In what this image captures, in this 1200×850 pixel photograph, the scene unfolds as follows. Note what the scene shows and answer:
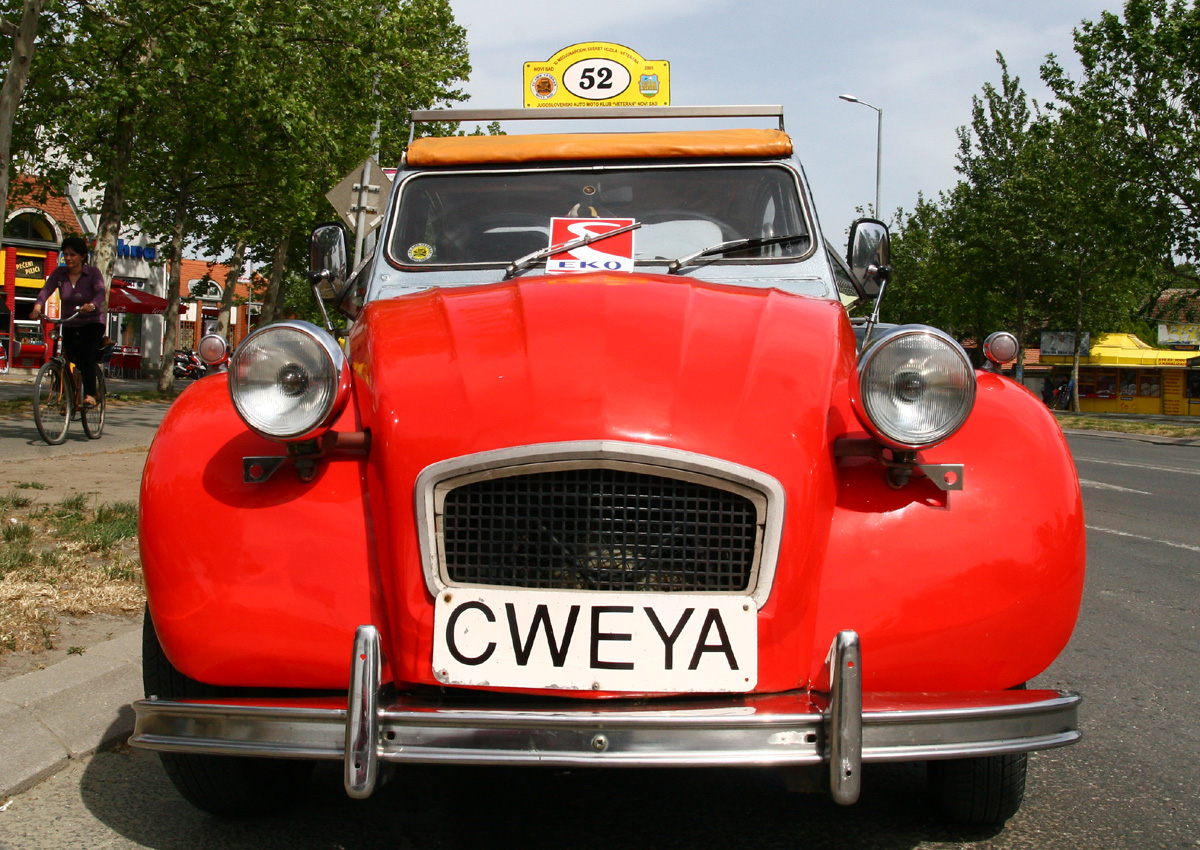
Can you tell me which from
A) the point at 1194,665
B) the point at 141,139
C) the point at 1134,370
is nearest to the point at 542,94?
the point at 1194,665

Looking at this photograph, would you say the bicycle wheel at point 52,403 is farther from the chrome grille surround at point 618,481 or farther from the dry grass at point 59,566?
the chrome grille surround at point 618,481

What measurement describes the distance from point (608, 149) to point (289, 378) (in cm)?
199

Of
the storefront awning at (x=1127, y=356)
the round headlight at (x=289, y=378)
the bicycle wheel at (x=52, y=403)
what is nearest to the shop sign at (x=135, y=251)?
the bicycle wheel at (x=52, y=403)

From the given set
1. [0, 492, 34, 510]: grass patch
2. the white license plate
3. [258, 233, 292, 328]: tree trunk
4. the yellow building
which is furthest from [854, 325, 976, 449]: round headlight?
the yellow building

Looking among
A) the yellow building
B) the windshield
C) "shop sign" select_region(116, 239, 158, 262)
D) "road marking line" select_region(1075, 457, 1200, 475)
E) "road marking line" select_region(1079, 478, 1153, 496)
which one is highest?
"shop sign" select_region(116, 239, 158, 262)

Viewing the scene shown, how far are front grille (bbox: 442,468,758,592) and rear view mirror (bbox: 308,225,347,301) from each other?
212 cm

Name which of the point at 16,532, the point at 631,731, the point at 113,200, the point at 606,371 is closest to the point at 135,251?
the point at 113,200

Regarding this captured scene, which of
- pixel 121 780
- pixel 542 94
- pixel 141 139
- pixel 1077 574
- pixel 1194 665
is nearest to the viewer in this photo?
pixel 1077 574

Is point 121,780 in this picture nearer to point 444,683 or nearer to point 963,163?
point 444,683

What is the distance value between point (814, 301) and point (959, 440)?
1.80 feet

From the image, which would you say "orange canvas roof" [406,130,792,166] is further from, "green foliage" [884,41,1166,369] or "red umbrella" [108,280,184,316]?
"green foliage" [884,41,1166,369]

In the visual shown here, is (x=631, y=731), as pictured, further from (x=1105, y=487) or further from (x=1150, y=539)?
(x=1105, y=487)

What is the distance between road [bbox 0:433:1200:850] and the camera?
283cm

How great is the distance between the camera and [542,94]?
10711 millimetres
